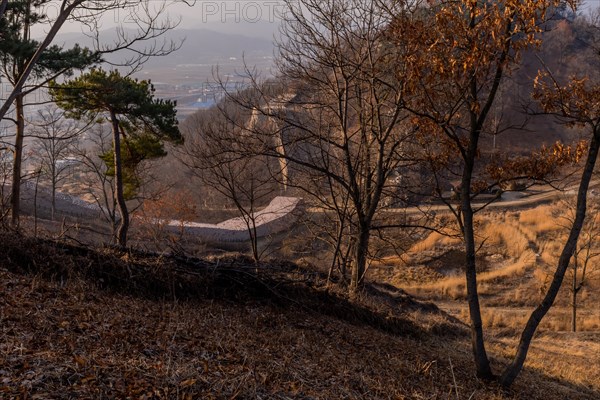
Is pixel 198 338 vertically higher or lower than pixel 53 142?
lower

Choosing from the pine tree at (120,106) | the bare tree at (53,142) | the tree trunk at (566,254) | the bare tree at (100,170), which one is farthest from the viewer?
the bare tree at (100,170)

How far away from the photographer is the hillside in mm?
4234

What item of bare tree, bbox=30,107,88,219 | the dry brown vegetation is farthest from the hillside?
bare tree, bbox=30,107,88,219

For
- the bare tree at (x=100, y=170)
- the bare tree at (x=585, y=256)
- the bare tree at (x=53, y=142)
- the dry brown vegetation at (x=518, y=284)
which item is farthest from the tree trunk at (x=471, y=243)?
the bare tree at (x=53, y=142)

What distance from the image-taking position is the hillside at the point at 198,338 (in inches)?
167

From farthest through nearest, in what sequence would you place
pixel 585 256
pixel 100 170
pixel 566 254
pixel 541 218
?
pixel 100 170 → pixel 541 218 → pixel 585 256 → pixel 566 254

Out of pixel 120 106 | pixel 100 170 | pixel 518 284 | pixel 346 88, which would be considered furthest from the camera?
pixel 100 170

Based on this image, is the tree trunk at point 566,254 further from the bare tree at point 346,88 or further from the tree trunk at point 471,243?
the bare tree at point 346,88

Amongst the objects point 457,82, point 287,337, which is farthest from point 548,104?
point 287,337

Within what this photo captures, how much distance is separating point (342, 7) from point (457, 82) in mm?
5865

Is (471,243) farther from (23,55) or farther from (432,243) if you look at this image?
(432,243)

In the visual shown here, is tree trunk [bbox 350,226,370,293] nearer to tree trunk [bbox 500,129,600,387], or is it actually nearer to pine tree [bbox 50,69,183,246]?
tree trunk [bbox 500,129,600,387]

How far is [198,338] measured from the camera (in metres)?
5.99

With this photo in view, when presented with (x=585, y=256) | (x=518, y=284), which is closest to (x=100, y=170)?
(x=518, y=284)
